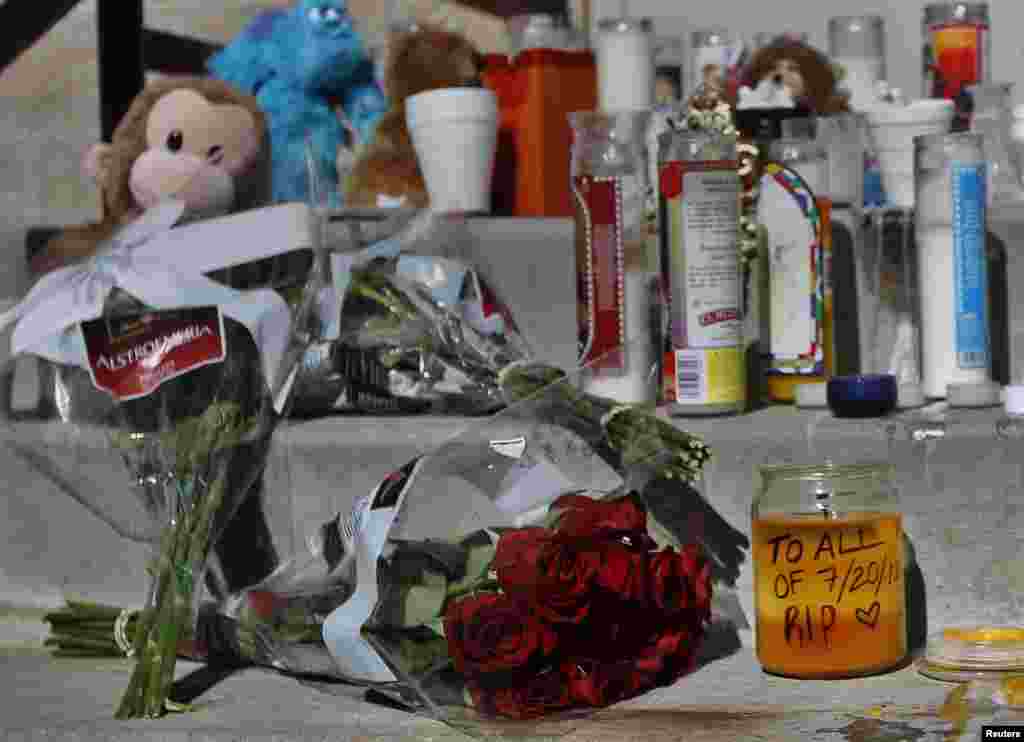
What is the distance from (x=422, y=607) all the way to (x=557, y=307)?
1.55ft

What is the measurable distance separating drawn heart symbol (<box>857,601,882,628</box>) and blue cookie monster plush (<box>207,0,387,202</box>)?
3.61 ft

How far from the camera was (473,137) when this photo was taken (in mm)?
1544

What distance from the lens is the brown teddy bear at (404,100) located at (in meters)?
1.67

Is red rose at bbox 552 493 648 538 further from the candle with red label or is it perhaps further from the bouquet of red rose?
the candle with red label

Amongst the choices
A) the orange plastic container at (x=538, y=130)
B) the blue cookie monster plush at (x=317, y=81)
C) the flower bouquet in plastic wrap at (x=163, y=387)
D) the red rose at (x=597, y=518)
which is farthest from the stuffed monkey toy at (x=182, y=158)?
the red rose at (x=597, y=518)

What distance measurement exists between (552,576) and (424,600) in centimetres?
10

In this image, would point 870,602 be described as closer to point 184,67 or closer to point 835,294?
point 835,294

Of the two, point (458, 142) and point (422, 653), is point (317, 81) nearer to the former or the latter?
point (458, 142)

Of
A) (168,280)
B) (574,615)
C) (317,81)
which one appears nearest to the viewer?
(574,615)

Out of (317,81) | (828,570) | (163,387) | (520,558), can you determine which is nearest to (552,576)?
(520,558)

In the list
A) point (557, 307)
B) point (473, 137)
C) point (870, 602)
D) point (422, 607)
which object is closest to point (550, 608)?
point (422, 607)

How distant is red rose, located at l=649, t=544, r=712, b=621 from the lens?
3.51 ft

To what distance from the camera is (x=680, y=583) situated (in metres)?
1.09

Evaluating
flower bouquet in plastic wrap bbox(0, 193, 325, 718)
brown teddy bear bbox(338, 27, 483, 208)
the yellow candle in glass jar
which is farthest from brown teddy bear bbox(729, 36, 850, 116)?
the yellow candle in glass jar
